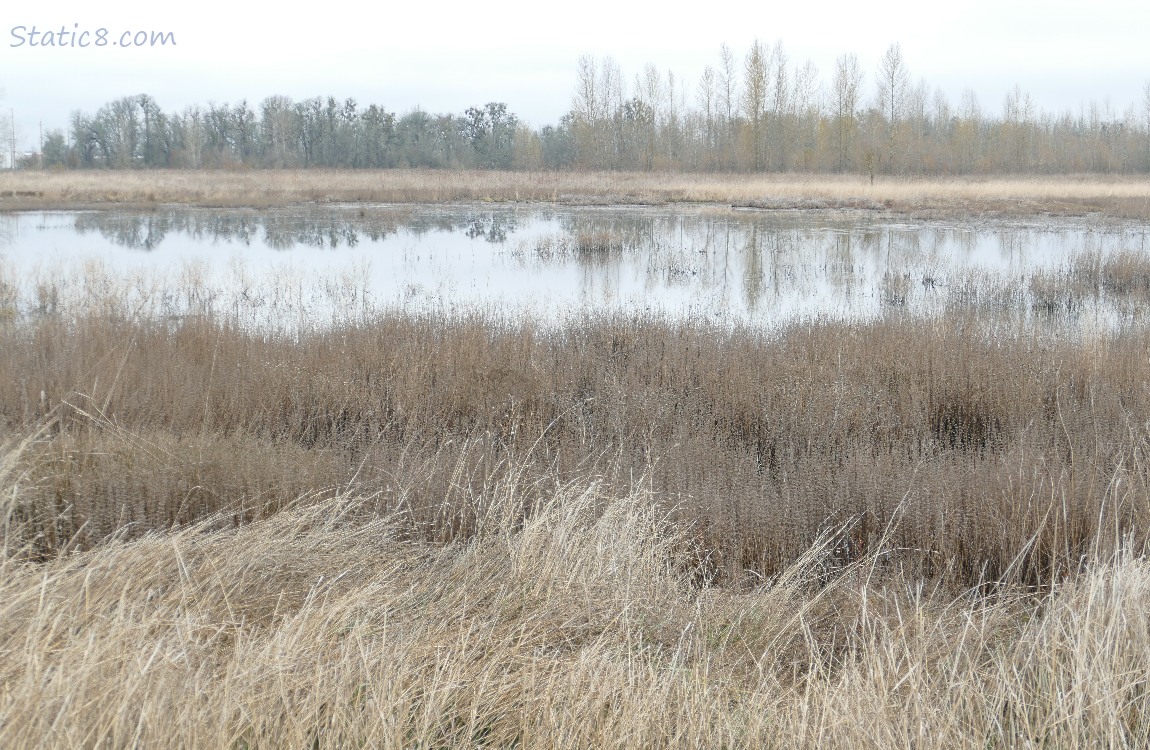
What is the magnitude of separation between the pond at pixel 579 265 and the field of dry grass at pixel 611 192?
357 centimetres

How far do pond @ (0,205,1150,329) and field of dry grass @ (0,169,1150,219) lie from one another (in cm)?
357

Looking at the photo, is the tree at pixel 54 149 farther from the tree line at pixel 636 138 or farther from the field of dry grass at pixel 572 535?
the field of dry grass at pixel 572 535

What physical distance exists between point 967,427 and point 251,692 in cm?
581

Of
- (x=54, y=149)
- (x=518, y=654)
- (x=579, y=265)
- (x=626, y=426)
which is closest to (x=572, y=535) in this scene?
(x=518, y=654)

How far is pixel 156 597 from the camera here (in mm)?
3467

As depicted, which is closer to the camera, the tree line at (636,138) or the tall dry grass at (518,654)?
the tall dry grass at (518,654)

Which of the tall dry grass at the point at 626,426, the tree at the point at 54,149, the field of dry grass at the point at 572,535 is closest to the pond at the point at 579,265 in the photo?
the tall dry grass at the point at 626,426

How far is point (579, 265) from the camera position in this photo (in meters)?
16.4

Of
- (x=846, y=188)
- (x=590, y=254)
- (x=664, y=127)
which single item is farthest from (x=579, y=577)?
(x=664, y=127)

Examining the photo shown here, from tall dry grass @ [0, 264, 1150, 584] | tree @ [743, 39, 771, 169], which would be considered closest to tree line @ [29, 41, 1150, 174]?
tree @ [743, 39, 771, 169]

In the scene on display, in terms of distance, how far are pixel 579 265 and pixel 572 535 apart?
41.0 ft

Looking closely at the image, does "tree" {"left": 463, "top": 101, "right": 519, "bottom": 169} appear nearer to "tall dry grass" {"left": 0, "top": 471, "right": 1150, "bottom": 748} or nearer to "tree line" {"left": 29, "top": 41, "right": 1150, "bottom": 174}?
"tree line" {"left": 29, "top": 41, "right": 1150, "bottom": 174}

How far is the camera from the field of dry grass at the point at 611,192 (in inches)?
1141

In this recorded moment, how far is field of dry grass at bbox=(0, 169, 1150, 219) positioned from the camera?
95.0 ft
